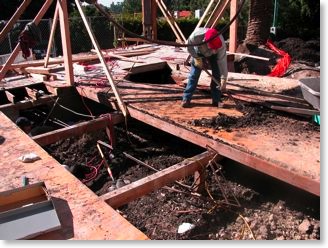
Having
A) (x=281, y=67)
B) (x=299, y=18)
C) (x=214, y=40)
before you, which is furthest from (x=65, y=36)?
(x=299, y=18)

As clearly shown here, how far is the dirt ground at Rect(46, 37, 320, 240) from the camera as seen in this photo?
4.34 meters

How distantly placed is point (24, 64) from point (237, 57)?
5.55 m

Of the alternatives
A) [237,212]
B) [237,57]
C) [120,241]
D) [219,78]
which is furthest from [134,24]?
[120,241]

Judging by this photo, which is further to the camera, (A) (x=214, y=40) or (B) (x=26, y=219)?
(A) (x=214, y=40)

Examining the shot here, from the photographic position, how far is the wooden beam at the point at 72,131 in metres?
4.90

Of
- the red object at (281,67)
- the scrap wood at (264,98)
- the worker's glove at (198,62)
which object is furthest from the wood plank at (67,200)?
the red object at (281,67)

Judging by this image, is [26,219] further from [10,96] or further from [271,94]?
[10,96]

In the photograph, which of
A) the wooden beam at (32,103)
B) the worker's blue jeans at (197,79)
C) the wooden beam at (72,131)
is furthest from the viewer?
the wooden beam at (32,103)

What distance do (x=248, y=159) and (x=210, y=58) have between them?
194cm

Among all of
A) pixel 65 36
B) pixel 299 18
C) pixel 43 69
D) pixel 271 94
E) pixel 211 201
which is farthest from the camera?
pixel 299 18

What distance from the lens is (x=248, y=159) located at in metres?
3.97

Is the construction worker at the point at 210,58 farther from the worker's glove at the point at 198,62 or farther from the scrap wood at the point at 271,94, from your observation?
the scrap wood at the point at 271,94

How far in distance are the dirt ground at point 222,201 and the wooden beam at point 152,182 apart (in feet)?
0.81

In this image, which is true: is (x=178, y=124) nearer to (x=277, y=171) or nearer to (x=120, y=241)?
(x=277, y=171)
